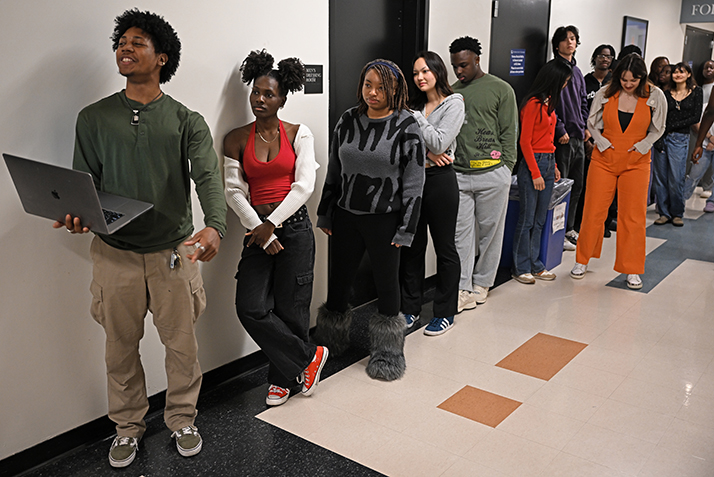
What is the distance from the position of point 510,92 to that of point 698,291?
81.8 inches

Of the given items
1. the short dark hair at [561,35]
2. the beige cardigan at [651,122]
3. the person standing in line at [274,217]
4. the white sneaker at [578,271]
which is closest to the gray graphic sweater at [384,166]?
the person standing in line at [274,217]

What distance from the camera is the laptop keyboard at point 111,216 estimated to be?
7.03 feet

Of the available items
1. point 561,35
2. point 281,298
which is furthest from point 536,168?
point 281,298

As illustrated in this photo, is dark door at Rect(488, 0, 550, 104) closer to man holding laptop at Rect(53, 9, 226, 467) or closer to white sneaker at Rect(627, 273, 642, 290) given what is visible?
white sneaker at Rect(627, 273, 642, 290)

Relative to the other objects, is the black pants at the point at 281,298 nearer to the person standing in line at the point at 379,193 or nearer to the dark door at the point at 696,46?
the person standing in line at the point at 379,193

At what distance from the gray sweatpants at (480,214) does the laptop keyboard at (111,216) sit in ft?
8.00

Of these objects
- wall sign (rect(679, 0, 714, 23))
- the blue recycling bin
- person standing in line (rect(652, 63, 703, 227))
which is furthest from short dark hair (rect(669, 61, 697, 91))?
wall sign (rect(679, 0, 714, 23))

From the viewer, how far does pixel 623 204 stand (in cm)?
460

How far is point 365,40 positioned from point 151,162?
2.03 m

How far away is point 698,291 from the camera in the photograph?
15.2 ft

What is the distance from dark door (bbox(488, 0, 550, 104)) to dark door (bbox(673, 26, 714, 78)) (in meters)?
4.84

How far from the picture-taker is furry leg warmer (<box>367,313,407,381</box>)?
10.6ft

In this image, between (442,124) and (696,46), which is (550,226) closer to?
(442,124)

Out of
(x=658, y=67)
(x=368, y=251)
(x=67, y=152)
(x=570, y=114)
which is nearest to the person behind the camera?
(x=67, y=152)
